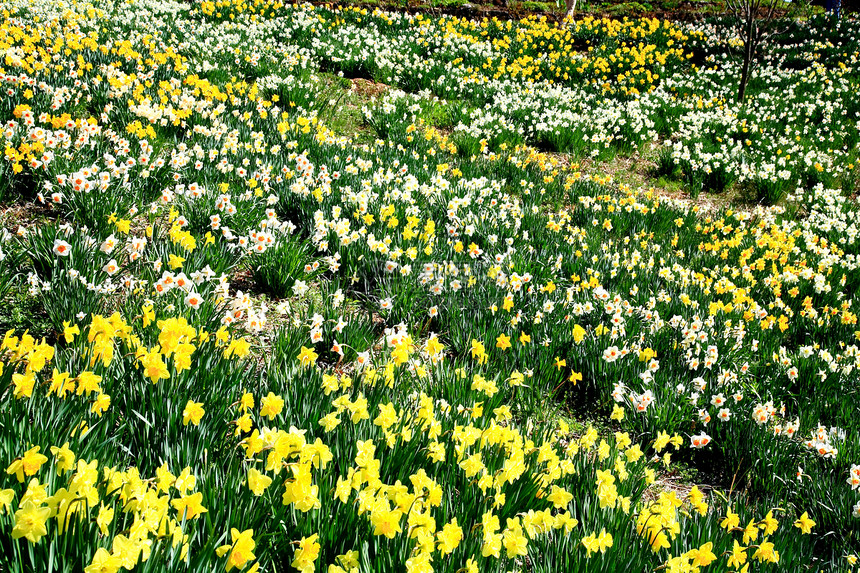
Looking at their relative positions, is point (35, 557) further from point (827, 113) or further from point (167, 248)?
point (827, 113)

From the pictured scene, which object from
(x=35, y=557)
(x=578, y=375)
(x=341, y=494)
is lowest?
(x=578, y=375)

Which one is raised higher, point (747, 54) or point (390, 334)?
point (747, 54)

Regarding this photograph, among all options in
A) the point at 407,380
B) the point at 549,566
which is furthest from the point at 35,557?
the point at 407,380

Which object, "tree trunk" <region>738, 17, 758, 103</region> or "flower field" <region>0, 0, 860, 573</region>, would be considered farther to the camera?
"tree trunk" <region>738, 17, 758, 103</region>

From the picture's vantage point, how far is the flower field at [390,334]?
5.03 feet

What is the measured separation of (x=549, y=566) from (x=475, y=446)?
51 centimetres

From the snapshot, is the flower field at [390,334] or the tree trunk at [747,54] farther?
the tree trunk at [747,54]

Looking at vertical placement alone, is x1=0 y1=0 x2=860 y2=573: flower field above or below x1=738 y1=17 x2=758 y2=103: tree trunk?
below

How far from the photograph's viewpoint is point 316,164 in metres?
4.85

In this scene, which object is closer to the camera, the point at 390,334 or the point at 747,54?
the point at 390,334

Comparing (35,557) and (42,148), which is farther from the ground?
(42,148)

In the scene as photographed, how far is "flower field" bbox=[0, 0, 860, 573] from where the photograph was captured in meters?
1.53

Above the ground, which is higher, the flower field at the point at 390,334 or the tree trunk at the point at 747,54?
the tree trunk at the point at 747,54

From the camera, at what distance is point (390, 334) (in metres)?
2.72
